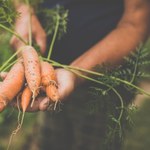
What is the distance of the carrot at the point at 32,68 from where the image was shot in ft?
6.78

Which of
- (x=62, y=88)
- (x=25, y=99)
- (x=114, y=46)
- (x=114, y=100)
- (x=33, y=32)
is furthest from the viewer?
(x=33, y=32)

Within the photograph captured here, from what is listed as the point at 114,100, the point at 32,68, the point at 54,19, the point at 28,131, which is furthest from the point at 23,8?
the point at 28,131

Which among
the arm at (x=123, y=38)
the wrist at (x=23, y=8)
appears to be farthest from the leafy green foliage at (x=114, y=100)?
the wrist at (x=23, y=8)

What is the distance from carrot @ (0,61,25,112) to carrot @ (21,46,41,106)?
32mm

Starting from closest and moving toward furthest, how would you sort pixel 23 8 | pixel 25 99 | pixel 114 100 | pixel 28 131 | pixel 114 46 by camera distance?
pixel 25 99 → pixel 114 100 → pixel 114 46 → pixel 23 8 → pixel 28 131

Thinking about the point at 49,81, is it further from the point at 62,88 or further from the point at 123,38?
the point at 123,38

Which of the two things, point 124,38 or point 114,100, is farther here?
point 124,38

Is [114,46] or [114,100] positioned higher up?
[114,46]

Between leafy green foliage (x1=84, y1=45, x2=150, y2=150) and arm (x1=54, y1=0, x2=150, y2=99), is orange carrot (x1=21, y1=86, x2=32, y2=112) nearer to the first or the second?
leafy green foliage (x1=84, y1=45, x2=150, y2=150)

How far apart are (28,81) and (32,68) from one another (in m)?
0.07

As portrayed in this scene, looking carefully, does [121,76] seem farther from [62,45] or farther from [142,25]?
[62,45]

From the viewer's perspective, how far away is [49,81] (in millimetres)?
2096

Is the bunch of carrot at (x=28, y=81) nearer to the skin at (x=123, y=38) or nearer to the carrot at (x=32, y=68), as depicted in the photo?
the carrot at (x=32, y=68)

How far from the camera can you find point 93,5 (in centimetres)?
269
